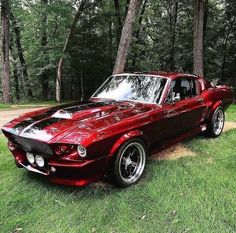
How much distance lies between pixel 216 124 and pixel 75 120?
355 centimetres

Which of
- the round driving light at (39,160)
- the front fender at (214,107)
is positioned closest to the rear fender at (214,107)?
the front fender at (214,107)

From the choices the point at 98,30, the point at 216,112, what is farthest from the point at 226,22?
the point at 216,112

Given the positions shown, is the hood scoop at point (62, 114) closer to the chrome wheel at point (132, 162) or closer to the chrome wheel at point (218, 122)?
the chrome wheel at point (132, 162)

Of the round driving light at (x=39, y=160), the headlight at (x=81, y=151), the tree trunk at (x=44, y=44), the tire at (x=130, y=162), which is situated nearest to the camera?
the headlight at (x=81, y=151)

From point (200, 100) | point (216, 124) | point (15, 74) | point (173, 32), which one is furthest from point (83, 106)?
point (15, 74)

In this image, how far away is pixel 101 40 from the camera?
66.4 feet

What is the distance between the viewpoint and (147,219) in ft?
11.1

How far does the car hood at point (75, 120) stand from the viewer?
363 cm

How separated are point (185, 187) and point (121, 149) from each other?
1.01 meters

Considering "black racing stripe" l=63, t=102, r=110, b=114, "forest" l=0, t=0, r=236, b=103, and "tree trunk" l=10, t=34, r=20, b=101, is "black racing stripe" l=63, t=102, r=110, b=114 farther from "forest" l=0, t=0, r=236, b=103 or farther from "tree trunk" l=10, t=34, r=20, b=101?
"tree trunk" l=10, t=34, r=20, b=101

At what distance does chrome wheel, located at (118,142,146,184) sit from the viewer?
405 cm

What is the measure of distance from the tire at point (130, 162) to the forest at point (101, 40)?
1228 cm

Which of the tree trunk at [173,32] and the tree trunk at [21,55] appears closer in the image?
the tree trunk at [173,32]

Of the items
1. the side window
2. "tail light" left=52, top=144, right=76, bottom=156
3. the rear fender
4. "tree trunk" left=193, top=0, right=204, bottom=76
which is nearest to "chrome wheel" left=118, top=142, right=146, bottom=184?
"tail light" left=52, top=144, right=76, bottom=156
